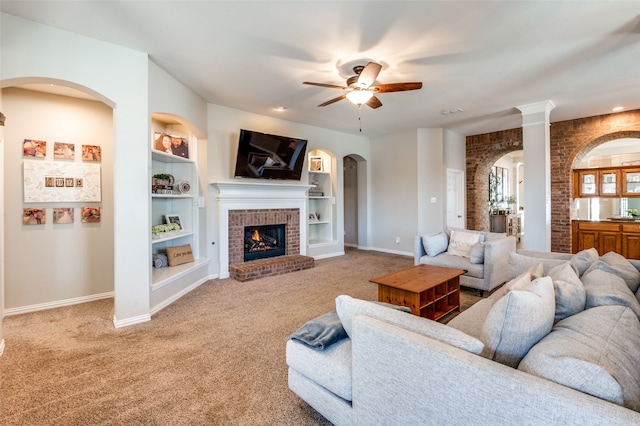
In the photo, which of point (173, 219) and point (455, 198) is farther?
point (455, 198)

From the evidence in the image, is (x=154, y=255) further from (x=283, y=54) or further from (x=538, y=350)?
(x=538, y=350)

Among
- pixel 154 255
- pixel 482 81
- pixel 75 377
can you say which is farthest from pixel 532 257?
pixel 154 255

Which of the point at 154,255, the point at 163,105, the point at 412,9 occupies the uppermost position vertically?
→ the point at 412,9

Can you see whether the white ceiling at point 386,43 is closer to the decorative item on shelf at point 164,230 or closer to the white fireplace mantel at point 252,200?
the white fireplace mantel at point 252,200

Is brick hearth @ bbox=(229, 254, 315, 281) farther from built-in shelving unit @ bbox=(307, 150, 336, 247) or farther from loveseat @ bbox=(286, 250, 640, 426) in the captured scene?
loveseat @ bbox=(286, 250, 640, 426)

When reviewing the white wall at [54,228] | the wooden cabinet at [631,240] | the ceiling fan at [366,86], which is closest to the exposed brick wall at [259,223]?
the white wall at [54,228]

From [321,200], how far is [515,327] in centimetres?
569

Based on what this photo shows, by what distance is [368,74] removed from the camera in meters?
3.01

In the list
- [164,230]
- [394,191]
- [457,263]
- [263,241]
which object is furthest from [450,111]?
[164,230]

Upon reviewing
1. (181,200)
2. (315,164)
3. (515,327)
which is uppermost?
(315,164)

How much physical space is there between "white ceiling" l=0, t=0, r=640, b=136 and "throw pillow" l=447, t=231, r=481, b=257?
2030 mm

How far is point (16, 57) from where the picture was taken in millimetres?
2432

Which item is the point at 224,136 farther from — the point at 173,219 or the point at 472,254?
the point at 472,254

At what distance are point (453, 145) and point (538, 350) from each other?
6.53 m
